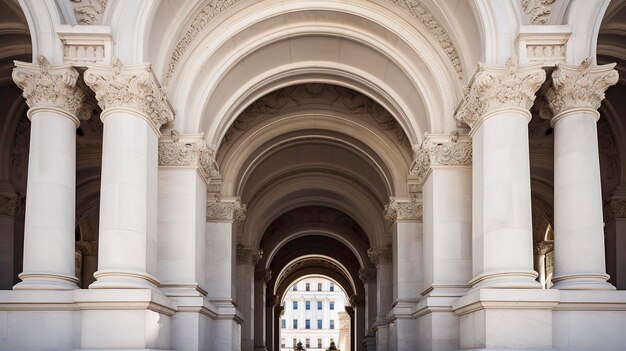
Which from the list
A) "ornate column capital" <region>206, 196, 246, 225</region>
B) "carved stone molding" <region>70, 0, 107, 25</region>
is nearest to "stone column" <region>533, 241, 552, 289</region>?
"ornate column capital" <region>206, 196, 246, 225</region>

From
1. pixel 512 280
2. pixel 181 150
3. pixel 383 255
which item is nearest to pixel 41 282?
pixel 181 150

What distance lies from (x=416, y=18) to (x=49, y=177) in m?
10.9

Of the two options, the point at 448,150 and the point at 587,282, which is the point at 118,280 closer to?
the point at 448,150

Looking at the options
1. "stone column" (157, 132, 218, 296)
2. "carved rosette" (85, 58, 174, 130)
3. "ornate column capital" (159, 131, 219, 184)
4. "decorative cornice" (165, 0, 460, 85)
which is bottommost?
"stone column" (157, 132, 218, 296)

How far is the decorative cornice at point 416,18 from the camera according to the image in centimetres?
2194

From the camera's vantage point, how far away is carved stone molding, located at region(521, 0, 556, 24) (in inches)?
746

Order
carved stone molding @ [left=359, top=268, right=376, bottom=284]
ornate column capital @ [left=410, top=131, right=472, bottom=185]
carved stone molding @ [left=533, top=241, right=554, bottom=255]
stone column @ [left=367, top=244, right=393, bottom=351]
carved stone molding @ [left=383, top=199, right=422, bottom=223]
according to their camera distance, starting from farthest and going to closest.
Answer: carved stone molding @ [left=359, top=268, right=376, bottom=284]
carved stone molding @ [left=533, top=241, right=554, bottom=255]
stone column @ [left=367, top=244, right=393, bottom=351]
carved stone molding @ [left=383, top=199, right=422, bottom=223]
ornate column capital @ [left=410, top=131, right=472, bottom=185]

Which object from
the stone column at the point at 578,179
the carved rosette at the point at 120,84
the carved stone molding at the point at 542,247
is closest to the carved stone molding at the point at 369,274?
the carved stone molding at the point at 542,247

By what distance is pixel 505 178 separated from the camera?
58.5 ft

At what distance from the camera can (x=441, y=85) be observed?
22.5m

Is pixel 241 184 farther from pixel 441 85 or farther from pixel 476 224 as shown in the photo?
pixel 476 224

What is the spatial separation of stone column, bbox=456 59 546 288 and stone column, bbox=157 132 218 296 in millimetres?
7723

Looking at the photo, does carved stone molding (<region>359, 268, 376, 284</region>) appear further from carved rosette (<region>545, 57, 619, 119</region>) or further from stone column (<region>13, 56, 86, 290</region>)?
stone column (<region>13, 56, 86, 290</region>)

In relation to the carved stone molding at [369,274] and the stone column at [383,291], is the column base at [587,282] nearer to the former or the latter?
the stone column at [383,291]
